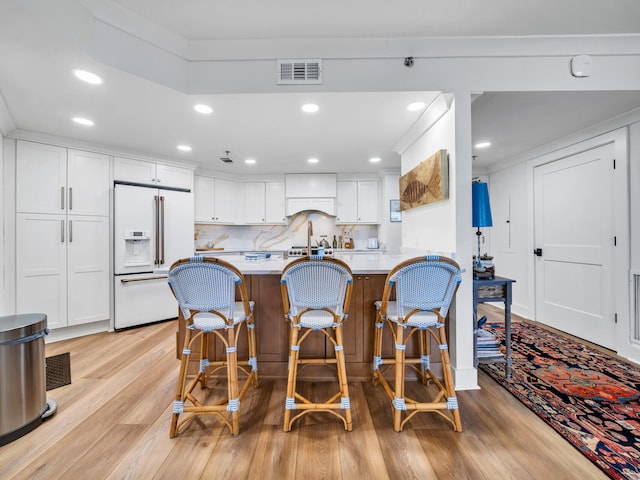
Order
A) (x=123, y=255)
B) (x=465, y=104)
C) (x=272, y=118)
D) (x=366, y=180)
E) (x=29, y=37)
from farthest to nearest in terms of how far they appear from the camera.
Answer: (x=366, y=180) < (x=123, y=255) < (x=272, y=118) < (x=465, y=104) < (x=29, y=37)

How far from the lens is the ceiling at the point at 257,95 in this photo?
1788mm

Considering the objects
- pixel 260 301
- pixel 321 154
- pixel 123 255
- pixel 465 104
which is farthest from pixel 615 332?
pixel 123 255

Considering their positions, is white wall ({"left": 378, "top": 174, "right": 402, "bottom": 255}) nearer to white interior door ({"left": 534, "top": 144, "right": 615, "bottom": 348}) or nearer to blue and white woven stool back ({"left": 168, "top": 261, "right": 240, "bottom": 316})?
white interior door ({"left": 534, "top": 144, "right": 615, "bottom": 348})

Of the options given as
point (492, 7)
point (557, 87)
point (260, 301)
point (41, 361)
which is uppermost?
point (492, 7)

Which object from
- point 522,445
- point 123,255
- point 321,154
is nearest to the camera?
point 522,445

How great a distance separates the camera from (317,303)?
1662 millimetres

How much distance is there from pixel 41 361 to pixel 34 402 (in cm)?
24

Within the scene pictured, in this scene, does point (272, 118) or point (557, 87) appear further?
point (272, 118)

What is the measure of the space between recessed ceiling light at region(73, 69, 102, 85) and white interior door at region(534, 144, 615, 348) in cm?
488

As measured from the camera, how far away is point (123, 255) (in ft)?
11.8

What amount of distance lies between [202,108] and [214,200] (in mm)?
2605

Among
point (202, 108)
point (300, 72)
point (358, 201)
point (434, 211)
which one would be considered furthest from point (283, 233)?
point (300, 72)

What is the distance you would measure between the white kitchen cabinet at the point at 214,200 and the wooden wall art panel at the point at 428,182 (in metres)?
3.23

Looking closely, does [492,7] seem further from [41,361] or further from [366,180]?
[41,361]
